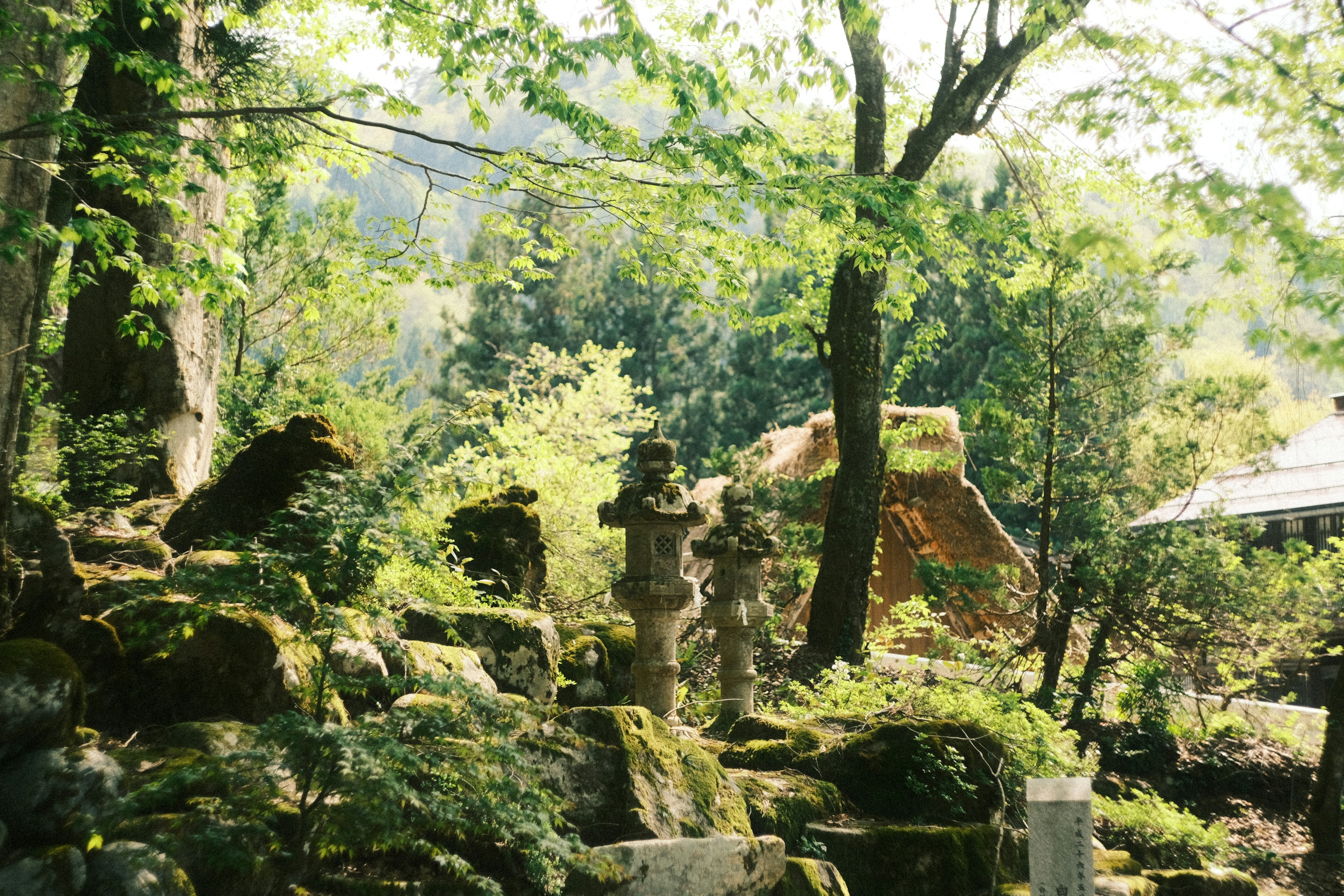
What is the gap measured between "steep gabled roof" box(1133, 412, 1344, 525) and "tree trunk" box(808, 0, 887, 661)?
6.75 m

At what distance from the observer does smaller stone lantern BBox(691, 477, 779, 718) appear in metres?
6.71

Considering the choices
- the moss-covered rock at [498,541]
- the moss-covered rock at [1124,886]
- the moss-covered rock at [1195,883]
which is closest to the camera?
the moss-covered rock at [1124,886]

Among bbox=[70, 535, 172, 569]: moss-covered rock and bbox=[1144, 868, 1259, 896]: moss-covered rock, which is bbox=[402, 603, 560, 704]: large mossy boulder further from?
bbox=[1144, 868, 1259, 896]: moss-covered rock

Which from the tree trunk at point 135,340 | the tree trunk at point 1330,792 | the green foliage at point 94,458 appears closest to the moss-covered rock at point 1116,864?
the tree trunk at point 1330,792

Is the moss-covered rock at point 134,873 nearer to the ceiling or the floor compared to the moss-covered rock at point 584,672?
nearer to the floor

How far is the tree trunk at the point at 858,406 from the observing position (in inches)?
384

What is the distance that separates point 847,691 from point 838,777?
1659 mm

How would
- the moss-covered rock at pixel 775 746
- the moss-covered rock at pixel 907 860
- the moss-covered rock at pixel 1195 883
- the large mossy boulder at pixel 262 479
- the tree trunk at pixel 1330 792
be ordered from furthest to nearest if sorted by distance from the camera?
the tree trunk at pixel 1330 792
the moss-covered rock at pixel 775 746
the moss-covered rock at pixel 1195 883
the large mossy boulder at pixel 262 479
the moss-covered rock at pixel 907 860

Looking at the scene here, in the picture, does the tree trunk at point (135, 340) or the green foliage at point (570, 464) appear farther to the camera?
the green foliage at point (570, 464)

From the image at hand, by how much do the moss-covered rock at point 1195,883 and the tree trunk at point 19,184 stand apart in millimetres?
6250

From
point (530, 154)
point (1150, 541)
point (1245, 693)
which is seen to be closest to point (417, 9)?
point (530, 154)

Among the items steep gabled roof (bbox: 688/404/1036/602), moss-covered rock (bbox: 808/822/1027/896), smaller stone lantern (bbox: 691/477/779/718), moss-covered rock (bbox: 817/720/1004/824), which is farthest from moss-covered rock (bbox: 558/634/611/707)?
steep gabled roof (bbox: 688/404/1036/602)

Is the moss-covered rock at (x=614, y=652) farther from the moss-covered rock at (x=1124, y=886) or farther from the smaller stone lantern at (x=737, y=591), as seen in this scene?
the moss-covered rock at (x=1124, y=886)

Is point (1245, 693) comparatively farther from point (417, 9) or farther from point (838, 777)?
point (417, 9)
